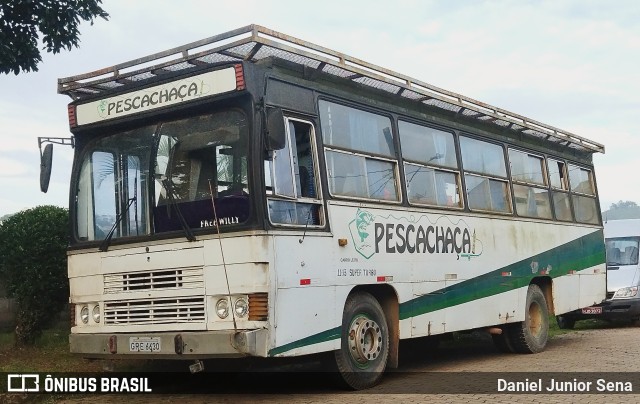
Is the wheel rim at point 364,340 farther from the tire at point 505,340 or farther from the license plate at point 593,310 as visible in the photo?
the license plate at point 593,310

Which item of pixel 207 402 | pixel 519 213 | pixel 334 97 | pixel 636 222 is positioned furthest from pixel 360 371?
pixel 636 222

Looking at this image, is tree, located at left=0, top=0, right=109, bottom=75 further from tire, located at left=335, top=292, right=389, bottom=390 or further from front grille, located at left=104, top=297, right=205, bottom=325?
tire, located at left=335, top=292, right=389, bottom=390

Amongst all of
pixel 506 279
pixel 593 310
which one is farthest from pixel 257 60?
pixel 593 310

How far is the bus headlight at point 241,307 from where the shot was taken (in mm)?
7816

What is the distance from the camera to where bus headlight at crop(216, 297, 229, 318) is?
25.9 ft

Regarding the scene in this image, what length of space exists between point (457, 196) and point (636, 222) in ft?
38.4

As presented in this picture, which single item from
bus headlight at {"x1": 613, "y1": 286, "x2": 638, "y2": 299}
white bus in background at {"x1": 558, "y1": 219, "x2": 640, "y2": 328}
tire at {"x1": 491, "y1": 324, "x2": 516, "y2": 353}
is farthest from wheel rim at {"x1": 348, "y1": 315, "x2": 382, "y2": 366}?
bus headlight at {"x1": 613, "y1": 286, "x2": 638, "y2": 299}

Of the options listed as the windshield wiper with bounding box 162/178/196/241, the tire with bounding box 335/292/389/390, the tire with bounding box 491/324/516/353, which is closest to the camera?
the windshield wiper with bounding box 162/178/196/241

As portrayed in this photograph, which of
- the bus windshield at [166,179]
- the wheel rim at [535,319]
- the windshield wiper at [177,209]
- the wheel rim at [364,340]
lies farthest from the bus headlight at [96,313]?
the wheel rim at [535,319]

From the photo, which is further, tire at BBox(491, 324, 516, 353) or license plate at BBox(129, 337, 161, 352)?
tire at BBox(491, 324, 516, 353)

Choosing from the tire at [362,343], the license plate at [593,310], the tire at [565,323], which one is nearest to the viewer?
the tire at [362,343]

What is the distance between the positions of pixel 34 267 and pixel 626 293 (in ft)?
43.8

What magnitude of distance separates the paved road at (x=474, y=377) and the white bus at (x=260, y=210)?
1.73ft

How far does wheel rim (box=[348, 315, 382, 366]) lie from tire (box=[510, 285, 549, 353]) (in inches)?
172
